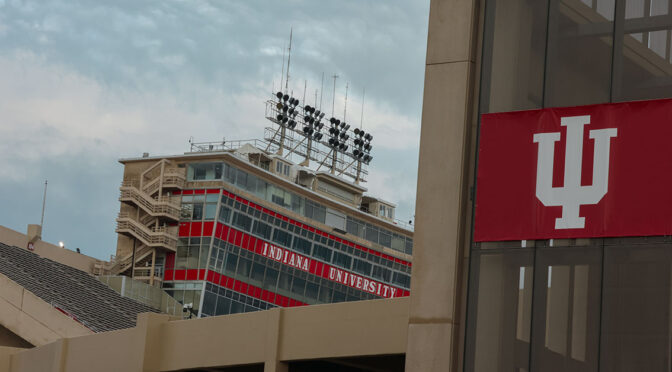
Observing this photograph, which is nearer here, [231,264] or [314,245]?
[231,264]

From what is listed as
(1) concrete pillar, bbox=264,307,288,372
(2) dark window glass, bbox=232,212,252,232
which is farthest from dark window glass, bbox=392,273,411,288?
(1) concrete pillar, bbox=264,307,288,372

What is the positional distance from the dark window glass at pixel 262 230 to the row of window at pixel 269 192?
1.84 m

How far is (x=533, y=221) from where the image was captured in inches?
757

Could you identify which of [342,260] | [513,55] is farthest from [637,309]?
[342,260]

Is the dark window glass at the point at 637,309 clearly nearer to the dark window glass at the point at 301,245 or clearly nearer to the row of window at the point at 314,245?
the row of window at the point at 314,245

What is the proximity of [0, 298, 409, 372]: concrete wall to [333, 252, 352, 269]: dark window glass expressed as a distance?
53.2 meters

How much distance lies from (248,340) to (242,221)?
5183cm

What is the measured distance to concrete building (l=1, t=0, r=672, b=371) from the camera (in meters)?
18.2

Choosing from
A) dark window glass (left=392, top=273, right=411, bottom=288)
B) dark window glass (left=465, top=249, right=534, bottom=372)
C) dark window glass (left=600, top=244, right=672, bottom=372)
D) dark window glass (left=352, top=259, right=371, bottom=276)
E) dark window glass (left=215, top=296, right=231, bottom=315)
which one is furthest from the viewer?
dark window glass (left=392, top=273, right=411, bottom=288)

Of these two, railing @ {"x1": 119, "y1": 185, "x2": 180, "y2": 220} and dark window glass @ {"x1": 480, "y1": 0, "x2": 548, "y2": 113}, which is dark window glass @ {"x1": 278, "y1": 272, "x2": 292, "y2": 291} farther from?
dark window glass @ {"x1": 480, "y1": 0, "x2": 548, "y2": 113}

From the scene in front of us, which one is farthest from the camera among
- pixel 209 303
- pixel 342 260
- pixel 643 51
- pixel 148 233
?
pixel 342 260

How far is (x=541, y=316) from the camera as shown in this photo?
1880cm

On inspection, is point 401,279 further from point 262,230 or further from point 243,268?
point 243,268

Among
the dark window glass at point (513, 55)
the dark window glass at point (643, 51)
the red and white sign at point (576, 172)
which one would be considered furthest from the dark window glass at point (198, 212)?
the dark window glass at point (643, 51)
